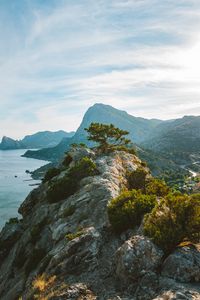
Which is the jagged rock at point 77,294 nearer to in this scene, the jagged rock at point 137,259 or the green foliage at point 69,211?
the jagged rock at point 137,259

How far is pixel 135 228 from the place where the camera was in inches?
923

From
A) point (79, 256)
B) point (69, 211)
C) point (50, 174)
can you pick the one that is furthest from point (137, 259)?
point (50, 174)

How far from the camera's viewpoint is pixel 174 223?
19.0 metres

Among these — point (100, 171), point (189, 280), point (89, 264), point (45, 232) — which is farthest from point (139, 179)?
point (189, 280)

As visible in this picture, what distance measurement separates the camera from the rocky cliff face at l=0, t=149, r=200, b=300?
1655 centimetres

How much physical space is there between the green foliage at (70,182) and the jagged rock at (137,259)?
82.8 ft

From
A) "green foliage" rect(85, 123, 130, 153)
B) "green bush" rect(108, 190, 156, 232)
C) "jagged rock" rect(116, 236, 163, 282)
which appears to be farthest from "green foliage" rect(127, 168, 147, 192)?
"jagged rock" rect(116, 236, 163, 282)

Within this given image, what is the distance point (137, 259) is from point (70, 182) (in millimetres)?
27413

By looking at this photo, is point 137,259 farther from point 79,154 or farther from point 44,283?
point 79,154

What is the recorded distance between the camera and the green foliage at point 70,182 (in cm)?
4309

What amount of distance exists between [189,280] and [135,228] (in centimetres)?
756

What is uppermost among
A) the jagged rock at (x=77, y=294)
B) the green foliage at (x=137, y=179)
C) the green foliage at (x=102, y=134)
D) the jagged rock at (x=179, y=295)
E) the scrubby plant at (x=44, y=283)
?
the green foliage at (x=102, y=134)

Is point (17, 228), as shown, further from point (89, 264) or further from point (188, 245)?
point (188, 245)

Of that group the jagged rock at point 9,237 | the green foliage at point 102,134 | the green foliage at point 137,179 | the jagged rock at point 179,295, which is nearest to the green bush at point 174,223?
the jagged rock at point 179,295
